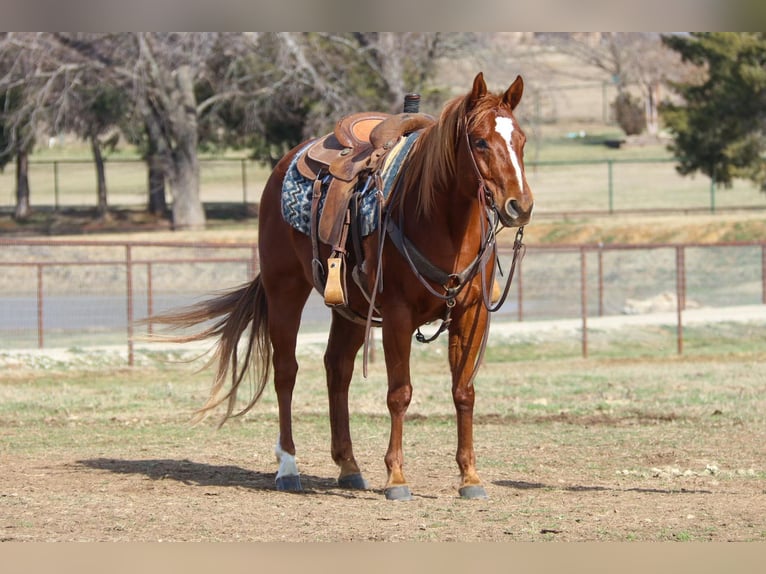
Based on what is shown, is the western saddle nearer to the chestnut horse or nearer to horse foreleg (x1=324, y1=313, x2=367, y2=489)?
the chestnut horse

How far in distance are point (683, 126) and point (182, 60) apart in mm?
15750

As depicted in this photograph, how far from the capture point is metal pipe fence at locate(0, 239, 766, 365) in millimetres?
18812

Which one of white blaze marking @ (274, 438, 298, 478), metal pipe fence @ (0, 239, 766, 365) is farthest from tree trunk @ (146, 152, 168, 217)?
white blaze marking @ (274, 438, 298, 478)

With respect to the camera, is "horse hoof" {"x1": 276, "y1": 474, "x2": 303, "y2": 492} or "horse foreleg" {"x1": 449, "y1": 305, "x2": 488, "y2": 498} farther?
"horse hoof" {"x1": 276, "y1": 474, "x2": 303, "y2": 492}

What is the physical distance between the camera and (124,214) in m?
39.5

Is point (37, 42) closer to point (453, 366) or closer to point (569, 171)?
point (569, 171)

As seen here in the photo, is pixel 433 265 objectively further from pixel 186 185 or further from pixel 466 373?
pixel 186 185

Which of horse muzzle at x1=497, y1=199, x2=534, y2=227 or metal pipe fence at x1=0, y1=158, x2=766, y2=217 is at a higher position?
metal pipe fence at x1=0, y1=158, x2=766, y2=217

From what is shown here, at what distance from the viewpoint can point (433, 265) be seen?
6863 mm

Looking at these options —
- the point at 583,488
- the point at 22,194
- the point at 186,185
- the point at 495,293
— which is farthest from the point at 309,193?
the point at 22,194

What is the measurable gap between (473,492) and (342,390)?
1389 mm

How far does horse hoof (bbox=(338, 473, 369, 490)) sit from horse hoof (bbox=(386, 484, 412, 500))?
2.06ft

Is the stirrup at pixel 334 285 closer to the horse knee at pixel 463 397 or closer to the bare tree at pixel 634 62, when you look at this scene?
the horse knee at pixel 463 397

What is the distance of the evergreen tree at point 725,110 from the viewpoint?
35.2 metres
